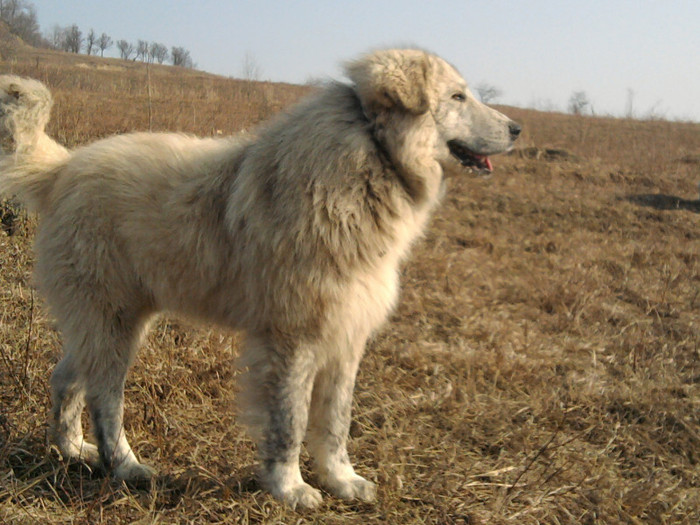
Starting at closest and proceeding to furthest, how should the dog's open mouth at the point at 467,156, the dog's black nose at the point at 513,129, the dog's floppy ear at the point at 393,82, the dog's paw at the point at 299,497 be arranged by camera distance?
the dog's floppy ear at the point at 393,82 < the dog's paw at the point at 299,497 < the dog's open mouth at the point at 467,156 < the dog's black nose at the point at 513,129

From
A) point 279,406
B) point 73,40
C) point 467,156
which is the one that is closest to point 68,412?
point 279,406

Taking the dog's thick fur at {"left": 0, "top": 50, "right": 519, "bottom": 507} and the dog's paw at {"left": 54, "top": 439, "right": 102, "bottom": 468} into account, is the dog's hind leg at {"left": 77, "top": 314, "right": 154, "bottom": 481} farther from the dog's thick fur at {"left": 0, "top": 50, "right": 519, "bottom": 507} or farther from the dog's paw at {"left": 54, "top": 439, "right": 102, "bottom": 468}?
the dog's paw at {"left": 54, "top": 439, "right": 102, "bottom": 468}

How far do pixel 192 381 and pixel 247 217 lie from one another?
5.52 ft

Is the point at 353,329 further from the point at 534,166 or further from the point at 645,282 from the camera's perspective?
the point at 534,166

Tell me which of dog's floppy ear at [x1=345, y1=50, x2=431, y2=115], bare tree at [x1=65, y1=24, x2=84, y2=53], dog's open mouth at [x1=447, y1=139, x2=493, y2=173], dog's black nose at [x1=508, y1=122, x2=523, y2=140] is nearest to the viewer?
dog's floppy ear at [x1=345, y1=50, x2=431, y2=115]

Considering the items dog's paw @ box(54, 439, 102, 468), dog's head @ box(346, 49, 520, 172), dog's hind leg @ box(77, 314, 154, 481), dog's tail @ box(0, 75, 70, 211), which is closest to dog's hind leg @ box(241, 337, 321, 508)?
dog's hind leg @ box(77, 314, 154, 481)

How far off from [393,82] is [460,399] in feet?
8.03

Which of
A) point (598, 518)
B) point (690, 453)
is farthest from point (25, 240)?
point (690, 453)

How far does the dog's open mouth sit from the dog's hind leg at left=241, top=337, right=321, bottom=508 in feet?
4.11

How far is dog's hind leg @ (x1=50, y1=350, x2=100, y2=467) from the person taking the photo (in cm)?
326

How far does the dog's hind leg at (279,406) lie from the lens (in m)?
2.81

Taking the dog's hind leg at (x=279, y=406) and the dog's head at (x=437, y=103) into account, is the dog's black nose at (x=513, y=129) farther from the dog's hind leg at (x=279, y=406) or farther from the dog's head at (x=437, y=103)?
the dog's hind leg at (x=279, y=406)

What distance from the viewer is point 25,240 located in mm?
5945

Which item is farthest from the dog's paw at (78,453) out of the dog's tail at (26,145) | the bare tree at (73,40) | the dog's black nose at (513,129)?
the bare tree at (73,40)
